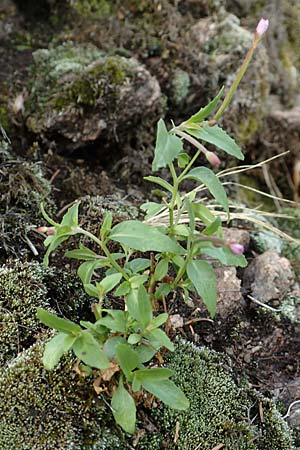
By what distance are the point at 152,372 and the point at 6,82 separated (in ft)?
5.83

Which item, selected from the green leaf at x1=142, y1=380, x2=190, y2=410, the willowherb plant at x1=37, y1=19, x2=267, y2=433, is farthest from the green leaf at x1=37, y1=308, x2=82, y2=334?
the green leaf at x1=142, y1=380, x2=190, y2=410

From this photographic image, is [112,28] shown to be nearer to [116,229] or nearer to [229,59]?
[229,59]

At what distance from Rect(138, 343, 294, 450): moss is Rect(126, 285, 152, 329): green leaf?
0.38 m

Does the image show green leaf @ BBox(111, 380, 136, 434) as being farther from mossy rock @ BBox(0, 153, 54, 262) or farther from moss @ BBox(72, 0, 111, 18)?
moss @ BBox(72, 0, 111, 18)

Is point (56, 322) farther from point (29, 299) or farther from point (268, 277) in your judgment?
point (268, 277)

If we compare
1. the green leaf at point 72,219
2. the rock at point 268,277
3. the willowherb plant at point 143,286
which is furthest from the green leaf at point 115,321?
the rock at point 268,277

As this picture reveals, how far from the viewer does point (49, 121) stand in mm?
2525

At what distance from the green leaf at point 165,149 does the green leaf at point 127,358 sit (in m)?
0.45

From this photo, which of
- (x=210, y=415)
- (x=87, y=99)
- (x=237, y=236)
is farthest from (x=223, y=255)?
(x=87, y=99)

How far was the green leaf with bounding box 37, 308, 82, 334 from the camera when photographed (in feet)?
4.61

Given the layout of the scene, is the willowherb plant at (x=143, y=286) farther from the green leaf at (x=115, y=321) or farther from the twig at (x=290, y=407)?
the twig at (x=290, y=407)

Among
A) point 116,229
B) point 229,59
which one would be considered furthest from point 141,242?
point 229,59

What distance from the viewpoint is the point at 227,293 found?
7.04 feet

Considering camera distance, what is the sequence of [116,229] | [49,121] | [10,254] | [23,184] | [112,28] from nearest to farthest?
[116,229]
[10,254]
[23,184]
[49,121]
[112,28]
